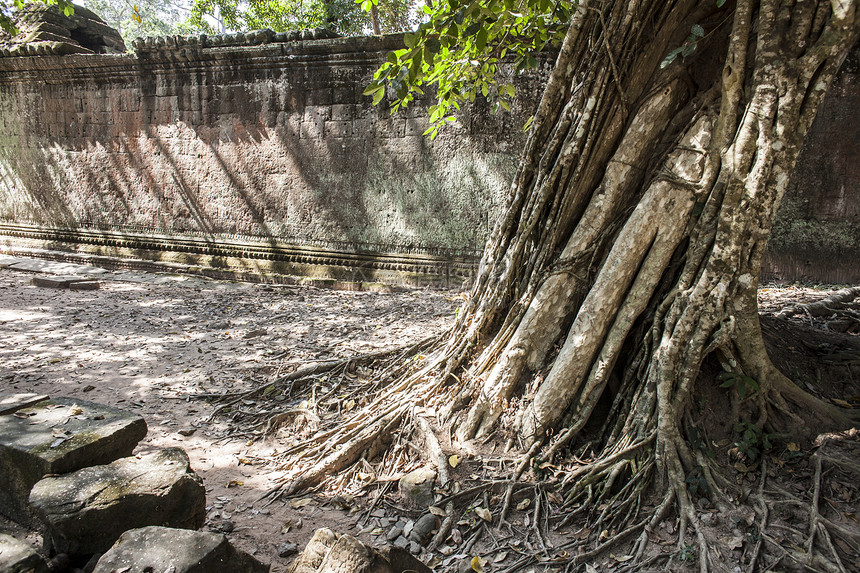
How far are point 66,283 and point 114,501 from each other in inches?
230

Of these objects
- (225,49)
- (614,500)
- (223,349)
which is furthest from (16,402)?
(225,49)

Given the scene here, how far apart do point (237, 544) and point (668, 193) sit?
2.41m

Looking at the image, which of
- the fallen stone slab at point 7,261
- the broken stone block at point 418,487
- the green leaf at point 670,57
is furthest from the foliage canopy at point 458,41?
the fallen stone slab at point 7,261

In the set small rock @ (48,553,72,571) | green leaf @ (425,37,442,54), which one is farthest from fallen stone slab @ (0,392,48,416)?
green leaf @ (425,37,442,54)

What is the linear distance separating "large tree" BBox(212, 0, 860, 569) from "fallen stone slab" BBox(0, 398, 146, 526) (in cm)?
83

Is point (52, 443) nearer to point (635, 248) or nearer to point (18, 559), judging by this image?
point (18, 559)

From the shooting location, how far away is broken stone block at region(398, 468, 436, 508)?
2412 mm

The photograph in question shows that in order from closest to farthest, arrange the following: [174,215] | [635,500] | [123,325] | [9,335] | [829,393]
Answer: [635,500], [829,393], [9,335], [123,325], [174,215]

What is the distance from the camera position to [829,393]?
2.53 metres

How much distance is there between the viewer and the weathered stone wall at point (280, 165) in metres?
5.21

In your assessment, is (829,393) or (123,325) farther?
(123,325)

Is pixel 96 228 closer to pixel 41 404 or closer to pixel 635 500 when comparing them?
pixel 41 404

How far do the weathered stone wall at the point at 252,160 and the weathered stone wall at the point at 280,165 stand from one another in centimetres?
2

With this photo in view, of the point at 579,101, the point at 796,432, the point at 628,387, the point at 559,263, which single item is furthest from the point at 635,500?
the point at 579,101
